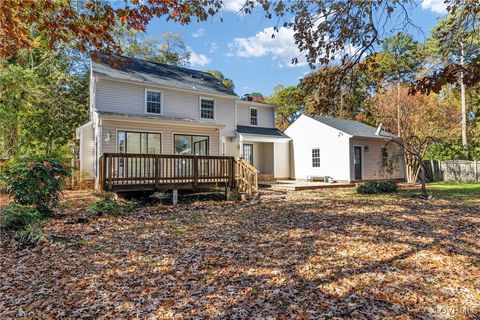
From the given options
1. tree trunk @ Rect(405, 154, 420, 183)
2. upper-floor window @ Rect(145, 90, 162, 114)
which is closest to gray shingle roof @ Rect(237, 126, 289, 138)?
upper-floor window @ Rect(145, 90, 162, 114)

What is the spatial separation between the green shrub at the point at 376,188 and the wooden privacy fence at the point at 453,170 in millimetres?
9174

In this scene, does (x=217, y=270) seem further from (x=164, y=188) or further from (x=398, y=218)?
(x=164, y=188)

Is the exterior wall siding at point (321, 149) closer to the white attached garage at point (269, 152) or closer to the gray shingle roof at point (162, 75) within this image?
the white attached garage at point (269, 152)

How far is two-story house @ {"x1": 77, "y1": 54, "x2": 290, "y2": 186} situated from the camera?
14.0 m

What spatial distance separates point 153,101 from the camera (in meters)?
15.6

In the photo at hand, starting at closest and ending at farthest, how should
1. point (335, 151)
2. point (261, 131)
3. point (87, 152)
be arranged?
point (87, 152)
point (335, 151)
point (261, 131)

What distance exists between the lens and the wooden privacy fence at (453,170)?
19.7m

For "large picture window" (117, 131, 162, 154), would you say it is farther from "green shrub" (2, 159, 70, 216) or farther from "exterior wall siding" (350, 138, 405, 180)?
"exterior wall siding" (350, 138, 405, 180)

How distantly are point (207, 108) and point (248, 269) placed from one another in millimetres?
13807

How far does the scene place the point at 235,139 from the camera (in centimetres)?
1809

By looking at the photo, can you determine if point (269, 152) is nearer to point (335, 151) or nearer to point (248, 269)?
point (335, 151)

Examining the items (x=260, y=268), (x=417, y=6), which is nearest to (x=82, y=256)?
(x=260, y=268)

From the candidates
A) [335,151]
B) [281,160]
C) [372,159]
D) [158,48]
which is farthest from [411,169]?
[158,48]

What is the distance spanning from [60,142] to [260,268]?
22.1m
